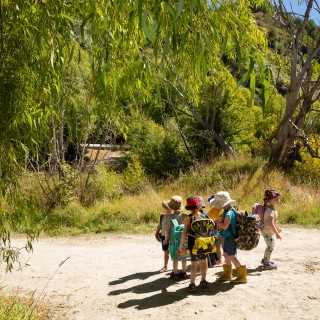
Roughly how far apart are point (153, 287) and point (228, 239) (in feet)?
4.25

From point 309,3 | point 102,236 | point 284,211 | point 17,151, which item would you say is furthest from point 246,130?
point 17,151

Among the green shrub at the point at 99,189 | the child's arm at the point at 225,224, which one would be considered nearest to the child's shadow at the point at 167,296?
the child's arm at the point at 225,224

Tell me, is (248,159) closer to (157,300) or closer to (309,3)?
(309,3)

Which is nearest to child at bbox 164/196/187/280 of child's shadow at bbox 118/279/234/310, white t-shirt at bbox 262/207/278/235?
child's shadow at bbox 118/279/234/310

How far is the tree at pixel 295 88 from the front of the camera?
14.8 m

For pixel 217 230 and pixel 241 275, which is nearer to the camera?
pixel 241 275

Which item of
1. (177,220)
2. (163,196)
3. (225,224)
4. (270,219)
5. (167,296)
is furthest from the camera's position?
(163,196)

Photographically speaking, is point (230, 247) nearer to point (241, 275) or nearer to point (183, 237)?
point (241, 275)

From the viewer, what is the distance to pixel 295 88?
15328 millimetres

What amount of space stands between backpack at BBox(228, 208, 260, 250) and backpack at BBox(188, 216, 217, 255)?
55 centimetres

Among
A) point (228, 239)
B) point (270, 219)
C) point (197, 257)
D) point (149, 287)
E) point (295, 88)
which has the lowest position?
point (149, 287)

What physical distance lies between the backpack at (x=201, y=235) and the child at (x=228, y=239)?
40 cm

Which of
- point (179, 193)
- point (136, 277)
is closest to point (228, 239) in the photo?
point (136, 277)

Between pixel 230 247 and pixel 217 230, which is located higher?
pixel 217 230
